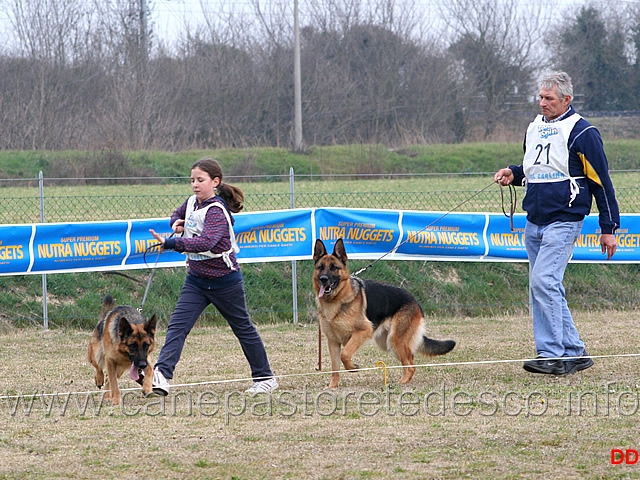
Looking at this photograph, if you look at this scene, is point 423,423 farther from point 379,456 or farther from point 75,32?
point 75,32

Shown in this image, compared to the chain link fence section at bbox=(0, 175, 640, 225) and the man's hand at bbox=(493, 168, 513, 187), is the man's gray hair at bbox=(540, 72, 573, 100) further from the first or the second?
the chain link fence section at bbox=(0, 175, 640, 225)

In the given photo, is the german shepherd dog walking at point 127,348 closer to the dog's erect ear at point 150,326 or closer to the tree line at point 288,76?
the dog's erect ear at point 150,326

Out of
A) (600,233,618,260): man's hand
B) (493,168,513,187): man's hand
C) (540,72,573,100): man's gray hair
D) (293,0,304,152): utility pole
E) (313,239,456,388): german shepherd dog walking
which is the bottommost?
(313,239,456,388): german shepherd dog walking

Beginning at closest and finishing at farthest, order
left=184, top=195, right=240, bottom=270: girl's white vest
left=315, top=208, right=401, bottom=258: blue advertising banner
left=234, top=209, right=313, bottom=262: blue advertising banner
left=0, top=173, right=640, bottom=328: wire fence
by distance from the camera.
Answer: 1. left=184, top=195, right=240, bottom=270: girl's white vest
2. left=234, top=209, right=313, bottom=262: blue advertising banner
3. left=315, top=208, right=401, bottom=258: blue advertising banner
4. left=0, top=173, right=640, bottom=328: wire fence

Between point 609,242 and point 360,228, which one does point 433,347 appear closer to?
point 609,242

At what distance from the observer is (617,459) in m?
3.92

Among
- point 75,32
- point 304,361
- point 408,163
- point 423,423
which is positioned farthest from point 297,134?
point 423,423

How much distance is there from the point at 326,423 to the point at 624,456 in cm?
164

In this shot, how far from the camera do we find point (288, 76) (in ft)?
121

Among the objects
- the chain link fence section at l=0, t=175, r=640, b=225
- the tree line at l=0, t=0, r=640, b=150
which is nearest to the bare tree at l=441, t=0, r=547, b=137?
the tree line at l=0, t=0, r=640, b=150

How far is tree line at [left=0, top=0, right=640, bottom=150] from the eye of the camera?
1230 inches

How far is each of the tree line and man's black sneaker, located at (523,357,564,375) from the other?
23.2 m

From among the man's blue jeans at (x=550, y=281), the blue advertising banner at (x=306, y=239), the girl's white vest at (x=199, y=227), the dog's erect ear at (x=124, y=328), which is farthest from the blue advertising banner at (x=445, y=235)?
the dog's erect ear at (x=124, y=328)

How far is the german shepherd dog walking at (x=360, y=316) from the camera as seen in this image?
627 centimetres
